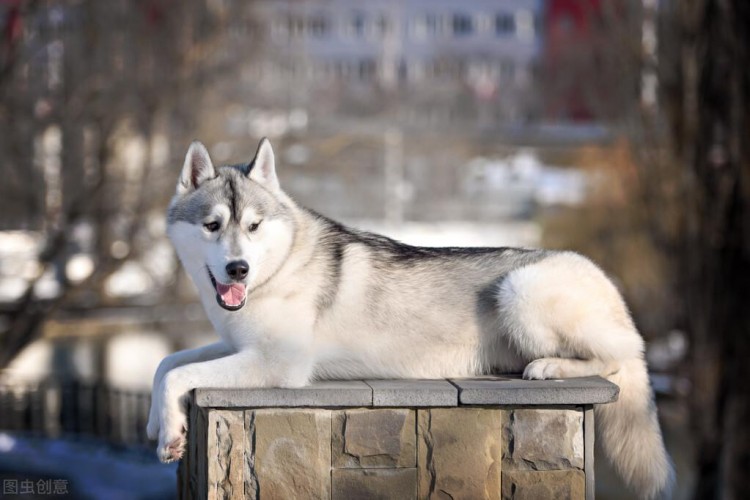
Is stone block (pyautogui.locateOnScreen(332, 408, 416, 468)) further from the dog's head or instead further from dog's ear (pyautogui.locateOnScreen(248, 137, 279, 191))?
dog's ear (pyautogui.locateOnScreen(248, 137, 279, 191))

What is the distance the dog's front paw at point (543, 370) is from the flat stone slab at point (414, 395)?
0.14m

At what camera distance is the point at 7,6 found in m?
11.0

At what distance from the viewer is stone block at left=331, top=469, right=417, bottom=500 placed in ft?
12.6

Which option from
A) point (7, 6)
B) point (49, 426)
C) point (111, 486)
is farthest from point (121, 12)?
point (111, 486)

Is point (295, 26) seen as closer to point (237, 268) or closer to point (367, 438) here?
point (237, 268)

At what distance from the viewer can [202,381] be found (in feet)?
12.5

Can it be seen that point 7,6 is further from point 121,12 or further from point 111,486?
point 111,486

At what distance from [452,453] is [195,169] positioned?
1.57 metres

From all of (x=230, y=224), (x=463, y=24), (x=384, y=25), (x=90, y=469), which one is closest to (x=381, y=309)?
(x=230, y=224)

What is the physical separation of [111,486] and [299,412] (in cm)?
621

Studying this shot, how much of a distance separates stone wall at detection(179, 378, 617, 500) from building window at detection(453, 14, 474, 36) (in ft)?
160

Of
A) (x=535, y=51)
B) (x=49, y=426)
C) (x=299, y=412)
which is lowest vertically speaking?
(x=49, y=426)

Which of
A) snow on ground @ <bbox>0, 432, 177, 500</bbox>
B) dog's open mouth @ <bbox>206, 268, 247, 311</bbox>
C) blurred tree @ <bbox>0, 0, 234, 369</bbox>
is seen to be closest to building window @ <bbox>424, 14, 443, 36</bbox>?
blurred tree @ <bbox>0, 0, 234, 369</bbox>

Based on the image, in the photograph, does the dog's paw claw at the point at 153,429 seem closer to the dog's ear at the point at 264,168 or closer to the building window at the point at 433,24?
the dog's ear at the point at 264,168
